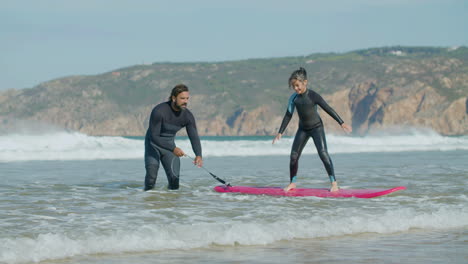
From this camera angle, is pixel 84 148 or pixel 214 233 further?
pixel 84 148

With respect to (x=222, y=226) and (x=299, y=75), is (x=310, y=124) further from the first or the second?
(x=222, y=226)

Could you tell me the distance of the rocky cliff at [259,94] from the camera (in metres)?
112

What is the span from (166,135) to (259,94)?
13460 centimetres

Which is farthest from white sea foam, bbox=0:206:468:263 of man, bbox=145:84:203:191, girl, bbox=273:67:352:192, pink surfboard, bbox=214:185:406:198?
man, bbox=145:84:203:191

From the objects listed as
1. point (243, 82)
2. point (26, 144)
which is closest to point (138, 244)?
point (26, 144)

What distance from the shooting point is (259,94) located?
14350 cm

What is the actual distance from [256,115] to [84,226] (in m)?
128

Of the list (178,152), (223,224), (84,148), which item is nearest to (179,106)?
(178,152)

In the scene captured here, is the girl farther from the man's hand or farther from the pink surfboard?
the man's hand

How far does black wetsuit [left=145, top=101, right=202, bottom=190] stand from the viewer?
9.15m

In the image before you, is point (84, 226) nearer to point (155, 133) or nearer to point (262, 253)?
point (262, 253)

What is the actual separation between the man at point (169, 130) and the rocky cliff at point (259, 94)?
100 metres

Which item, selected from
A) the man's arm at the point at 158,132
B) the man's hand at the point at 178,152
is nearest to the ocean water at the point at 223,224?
the man's hand at the point at 178,152

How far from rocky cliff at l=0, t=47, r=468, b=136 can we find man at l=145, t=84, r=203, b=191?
100 metres
